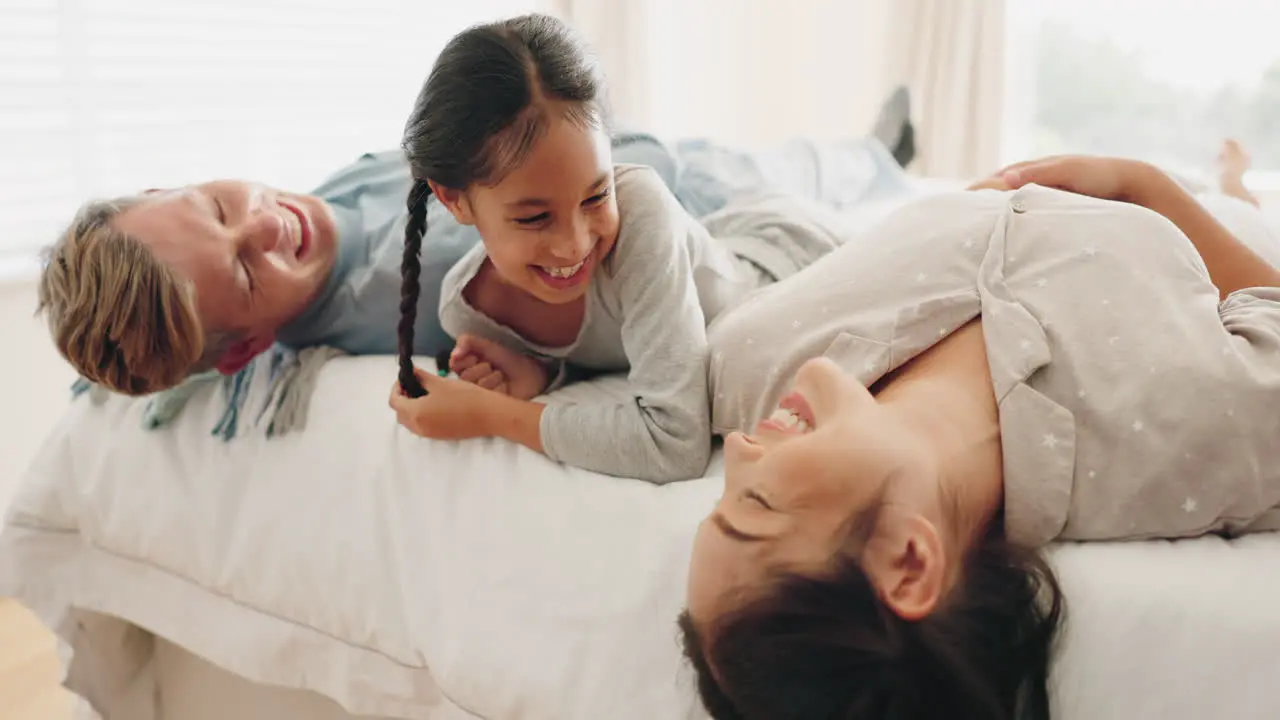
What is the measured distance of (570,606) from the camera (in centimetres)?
91

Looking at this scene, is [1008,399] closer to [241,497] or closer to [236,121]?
[241,497]

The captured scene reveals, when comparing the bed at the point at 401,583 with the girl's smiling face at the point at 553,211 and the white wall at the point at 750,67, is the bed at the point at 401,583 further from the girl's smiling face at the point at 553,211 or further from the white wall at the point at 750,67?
the white wall at the point at 750,67

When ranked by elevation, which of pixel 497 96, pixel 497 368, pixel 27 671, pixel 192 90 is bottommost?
pixel 27 671

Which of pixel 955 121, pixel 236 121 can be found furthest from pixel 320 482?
pixel 955 121

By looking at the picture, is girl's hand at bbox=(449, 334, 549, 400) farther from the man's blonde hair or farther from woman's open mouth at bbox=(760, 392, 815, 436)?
woman's open mouth at bbox=(760, 392, 815, 436)

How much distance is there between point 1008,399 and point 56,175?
6.07 ft

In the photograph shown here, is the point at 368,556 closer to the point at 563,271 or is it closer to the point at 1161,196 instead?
A: the point at 563,271

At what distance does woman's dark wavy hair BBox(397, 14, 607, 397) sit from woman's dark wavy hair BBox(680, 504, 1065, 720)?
0.51 m

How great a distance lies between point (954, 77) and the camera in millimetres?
2861

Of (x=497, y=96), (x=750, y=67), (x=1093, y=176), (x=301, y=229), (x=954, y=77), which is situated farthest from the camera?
(x=750, y=67)

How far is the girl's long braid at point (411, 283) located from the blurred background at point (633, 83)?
1.11 m

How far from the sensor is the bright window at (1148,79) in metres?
2.82

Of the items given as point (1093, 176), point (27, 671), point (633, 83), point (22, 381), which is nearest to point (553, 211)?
point (1093, 176)

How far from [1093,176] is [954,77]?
71.5 inches
